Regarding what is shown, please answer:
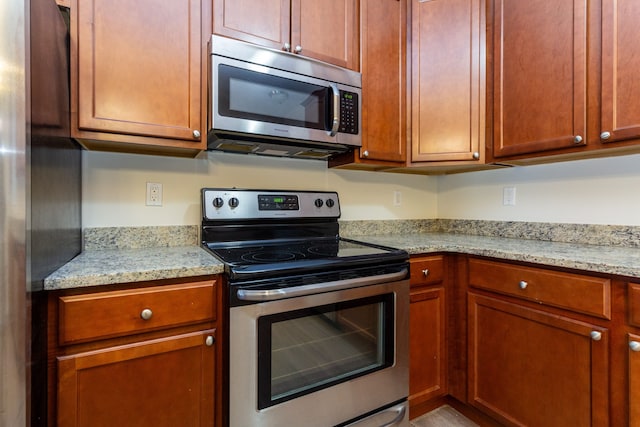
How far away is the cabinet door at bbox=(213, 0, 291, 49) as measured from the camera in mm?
1342

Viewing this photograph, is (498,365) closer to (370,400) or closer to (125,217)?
(370,400)

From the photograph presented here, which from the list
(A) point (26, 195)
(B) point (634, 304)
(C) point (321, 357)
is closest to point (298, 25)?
(A) point (26, 195)

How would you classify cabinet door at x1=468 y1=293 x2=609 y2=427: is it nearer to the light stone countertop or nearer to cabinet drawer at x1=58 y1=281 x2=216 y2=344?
the light stone countertop

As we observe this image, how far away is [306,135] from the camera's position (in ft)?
4.84

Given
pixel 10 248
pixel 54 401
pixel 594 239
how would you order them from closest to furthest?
1. pixel 10 248
2. pixel 54 401
3. pixel 594 239

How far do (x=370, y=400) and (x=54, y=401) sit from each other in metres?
1.11

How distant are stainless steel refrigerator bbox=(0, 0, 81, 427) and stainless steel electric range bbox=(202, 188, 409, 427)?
506mm

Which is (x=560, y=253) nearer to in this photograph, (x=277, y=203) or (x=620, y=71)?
(x=620, y=71)

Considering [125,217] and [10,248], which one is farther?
[125,217]

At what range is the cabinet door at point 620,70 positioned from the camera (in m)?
1.24

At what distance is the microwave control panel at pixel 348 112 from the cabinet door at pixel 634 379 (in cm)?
133

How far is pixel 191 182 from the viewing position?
5.27 ft

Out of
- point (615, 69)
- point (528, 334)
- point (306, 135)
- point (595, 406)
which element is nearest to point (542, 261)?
point (528, 334)

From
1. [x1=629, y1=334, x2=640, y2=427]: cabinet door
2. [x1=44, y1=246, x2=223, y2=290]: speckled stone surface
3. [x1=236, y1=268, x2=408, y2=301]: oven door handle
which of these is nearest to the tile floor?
[x1=629, y1=334, x2=640, y2=427]: cabinet door
